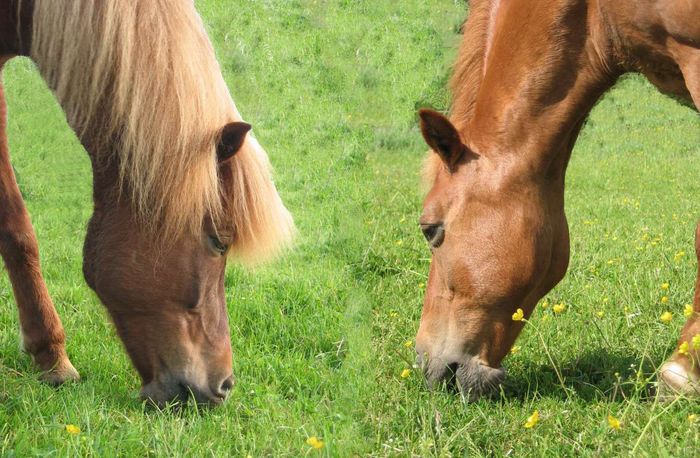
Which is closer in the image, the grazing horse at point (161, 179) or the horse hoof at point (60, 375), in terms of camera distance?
the grazing horse at point (161, 179)

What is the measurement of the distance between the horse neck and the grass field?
677mm

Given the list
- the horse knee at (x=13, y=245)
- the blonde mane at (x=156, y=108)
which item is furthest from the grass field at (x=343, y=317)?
the blonde mane at (x=156, y=108)

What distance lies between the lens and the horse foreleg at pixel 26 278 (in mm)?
4055

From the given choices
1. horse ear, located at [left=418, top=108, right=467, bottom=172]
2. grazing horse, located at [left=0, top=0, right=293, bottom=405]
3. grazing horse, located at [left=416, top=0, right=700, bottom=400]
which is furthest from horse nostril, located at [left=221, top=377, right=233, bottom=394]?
horse ear, located at [left=418, top=108, right=467, bottom=172]

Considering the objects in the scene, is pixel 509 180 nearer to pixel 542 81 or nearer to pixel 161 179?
pixel 542 81

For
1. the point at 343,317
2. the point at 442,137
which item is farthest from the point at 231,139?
the point at 343,317

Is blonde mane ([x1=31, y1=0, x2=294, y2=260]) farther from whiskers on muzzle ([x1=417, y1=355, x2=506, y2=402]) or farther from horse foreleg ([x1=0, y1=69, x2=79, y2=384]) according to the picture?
horse foreleg ([x1=0, y1=69, x2=79, y2=384])

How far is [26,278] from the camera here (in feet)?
13.8

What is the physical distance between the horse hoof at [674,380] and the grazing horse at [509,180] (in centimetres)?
24

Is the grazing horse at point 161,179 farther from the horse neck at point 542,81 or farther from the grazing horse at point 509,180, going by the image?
the horse neck at point 542,81

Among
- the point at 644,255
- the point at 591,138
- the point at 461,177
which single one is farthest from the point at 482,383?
the point at 591,138

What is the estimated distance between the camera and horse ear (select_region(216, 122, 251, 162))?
3059mm

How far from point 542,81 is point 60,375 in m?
2.80

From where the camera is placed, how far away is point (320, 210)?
718 centimetres
